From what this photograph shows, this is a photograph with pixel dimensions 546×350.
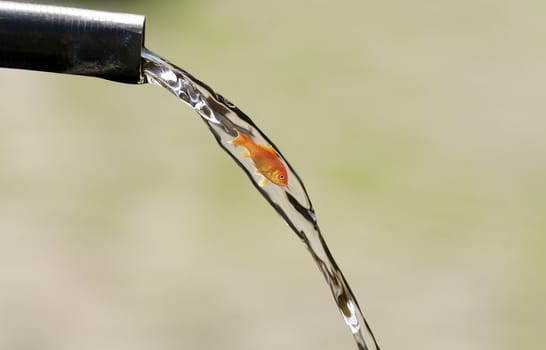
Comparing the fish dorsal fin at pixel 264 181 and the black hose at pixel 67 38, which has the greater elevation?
the black hose at pixel 67 38

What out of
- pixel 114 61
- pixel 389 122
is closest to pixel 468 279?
pixel 389 122

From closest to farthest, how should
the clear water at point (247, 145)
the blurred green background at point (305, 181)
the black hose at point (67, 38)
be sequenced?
the black hose at point (67, 38) → the clear water at point (247, 145) → the blurred green background at point (305, 181)

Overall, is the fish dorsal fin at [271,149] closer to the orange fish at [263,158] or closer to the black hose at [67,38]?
the orange fish at [263,158]

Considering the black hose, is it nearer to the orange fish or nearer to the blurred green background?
the orange fish

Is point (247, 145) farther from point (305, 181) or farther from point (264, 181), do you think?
point (305, 181)

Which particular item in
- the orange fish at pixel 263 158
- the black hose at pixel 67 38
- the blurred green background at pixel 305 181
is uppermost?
the blurred green background at pixel 305 181

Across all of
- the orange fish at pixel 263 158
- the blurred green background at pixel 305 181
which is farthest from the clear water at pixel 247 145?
the blurred green background at pixel 305 181

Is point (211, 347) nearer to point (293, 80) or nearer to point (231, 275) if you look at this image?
point (231, 275)
